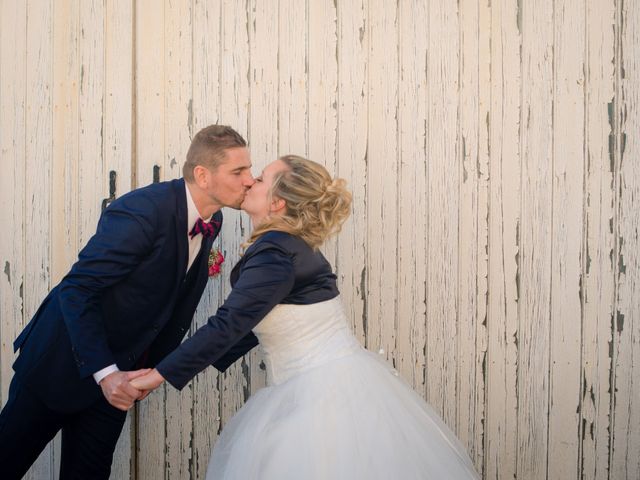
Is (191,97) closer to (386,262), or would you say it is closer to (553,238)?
(386,262)

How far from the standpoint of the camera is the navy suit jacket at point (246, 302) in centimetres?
225

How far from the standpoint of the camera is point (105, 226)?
2.48 meters

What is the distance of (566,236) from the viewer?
3088 mm

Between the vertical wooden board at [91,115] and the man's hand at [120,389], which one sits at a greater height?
the vertical wooden board at [91,115]

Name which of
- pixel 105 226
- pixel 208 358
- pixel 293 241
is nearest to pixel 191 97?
pixel 105 226

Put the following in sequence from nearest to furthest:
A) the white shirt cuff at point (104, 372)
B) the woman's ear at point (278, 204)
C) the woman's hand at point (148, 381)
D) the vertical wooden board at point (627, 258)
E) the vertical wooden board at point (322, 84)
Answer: the woman's hand at point (148, 381)
the white shirt cuff at point (104, 372)
the woman's ear at point (278, 204)
the vertical wooden board at point (627, 258)
the vertical wooden board at point (322, 84)

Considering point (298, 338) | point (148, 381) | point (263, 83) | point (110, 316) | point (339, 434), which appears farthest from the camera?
point (263, 83)

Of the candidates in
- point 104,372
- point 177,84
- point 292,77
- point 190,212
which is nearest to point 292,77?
point 292,77

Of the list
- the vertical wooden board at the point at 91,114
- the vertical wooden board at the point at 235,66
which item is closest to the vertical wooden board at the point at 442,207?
the vertical wooden board at the point at 235,66

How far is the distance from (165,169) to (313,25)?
98 centimetres

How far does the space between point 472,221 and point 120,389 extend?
174 cm

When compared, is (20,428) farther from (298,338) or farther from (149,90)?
(149,90)

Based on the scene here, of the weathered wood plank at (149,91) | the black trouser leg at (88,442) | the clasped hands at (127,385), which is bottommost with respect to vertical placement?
the black trouser leg at (88,442)

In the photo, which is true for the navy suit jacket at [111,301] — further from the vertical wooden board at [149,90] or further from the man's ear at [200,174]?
the vertical wooden board at [149,90]
